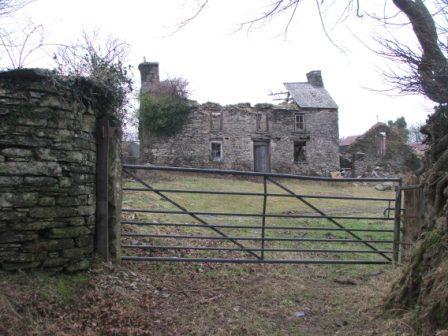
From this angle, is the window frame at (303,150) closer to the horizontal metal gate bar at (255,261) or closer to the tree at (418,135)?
the tree at (418,135)

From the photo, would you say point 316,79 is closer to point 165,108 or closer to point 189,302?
point 165,108

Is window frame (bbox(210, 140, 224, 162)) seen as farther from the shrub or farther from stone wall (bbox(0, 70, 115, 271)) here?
stone wall (bbox(0, 70, 115, 271))

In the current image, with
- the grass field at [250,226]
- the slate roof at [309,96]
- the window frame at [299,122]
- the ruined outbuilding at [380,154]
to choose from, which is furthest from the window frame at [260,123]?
the ruined outbuilding at [380,154]

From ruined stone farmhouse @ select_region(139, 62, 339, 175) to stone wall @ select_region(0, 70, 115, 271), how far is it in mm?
19461

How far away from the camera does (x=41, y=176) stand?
4035 mm

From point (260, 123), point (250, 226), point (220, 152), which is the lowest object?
point (250, 226)

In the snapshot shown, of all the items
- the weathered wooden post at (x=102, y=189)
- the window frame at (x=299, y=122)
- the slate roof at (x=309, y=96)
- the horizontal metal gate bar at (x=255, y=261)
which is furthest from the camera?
the slate roof at (x=309, y=96)

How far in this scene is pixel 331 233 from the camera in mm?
9344

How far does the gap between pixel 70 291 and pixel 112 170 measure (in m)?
1.44

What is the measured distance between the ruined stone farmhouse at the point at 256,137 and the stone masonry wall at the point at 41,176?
1947 cm

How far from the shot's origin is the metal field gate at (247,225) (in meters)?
5.43

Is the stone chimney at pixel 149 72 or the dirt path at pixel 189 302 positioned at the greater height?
the stone chimney at pixel 149 72

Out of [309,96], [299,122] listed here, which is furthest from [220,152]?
[309,96]

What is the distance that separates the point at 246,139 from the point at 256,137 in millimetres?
696
